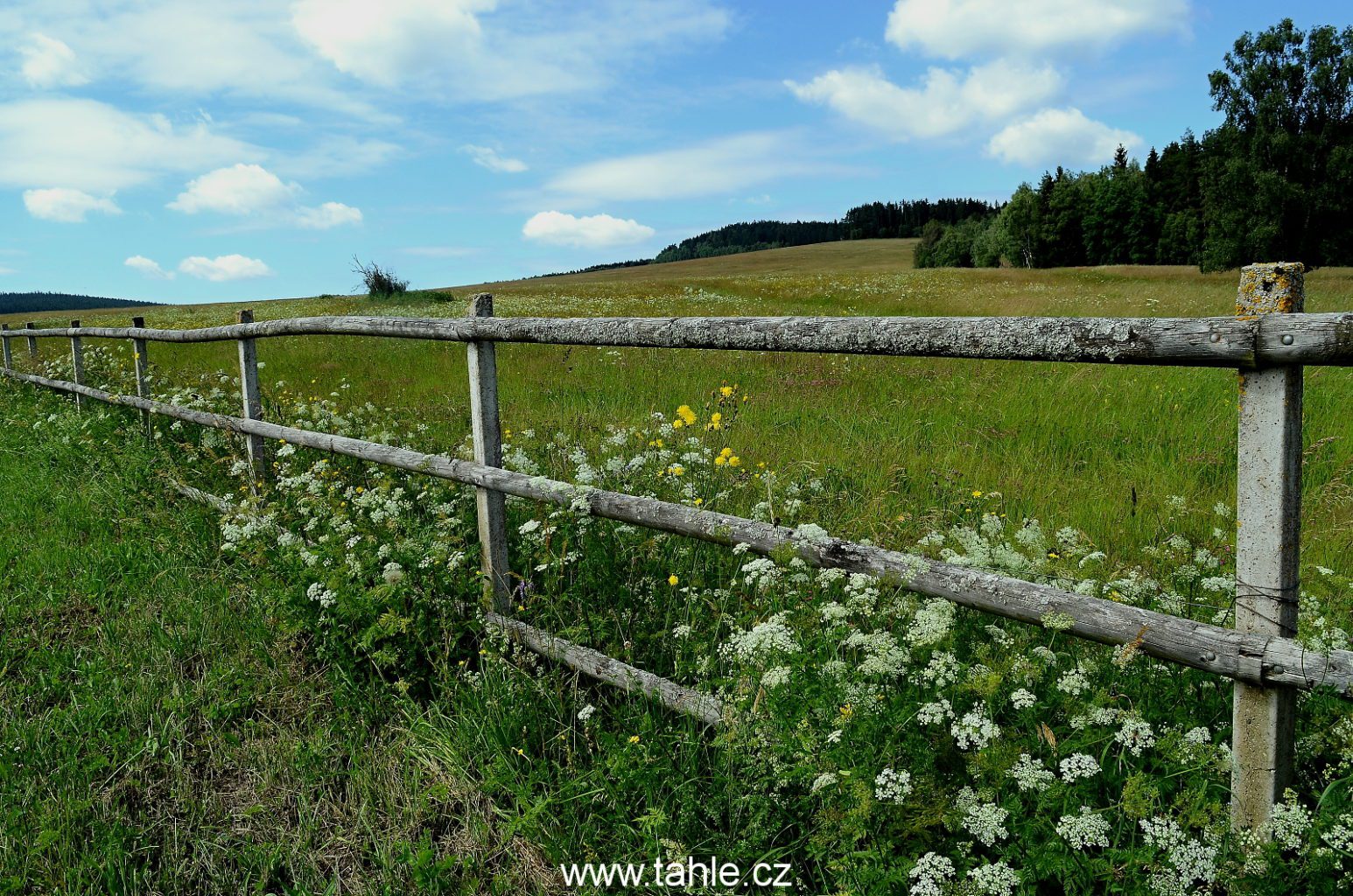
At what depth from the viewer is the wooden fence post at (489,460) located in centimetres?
395

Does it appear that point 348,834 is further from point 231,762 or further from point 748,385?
point 748,385

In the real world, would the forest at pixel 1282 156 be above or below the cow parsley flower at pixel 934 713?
above

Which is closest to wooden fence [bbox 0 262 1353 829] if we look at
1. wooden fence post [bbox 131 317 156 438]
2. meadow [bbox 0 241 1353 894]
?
meadow [bbox 0 241 1353 894]

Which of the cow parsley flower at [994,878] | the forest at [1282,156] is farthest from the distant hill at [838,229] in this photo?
the cow parsley flower at [994,878]

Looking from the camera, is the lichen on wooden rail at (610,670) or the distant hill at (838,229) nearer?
the lichen on wooden rail at (610,670)

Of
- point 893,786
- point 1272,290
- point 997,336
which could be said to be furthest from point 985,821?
point 1272,290

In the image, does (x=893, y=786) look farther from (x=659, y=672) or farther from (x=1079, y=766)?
(x=659, y=672)

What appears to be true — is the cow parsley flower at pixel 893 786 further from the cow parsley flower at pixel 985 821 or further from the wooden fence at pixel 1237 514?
the wooden fence at pixel 1237 514

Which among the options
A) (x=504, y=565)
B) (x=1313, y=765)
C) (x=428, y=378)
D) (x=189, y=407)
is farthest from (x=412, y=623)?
(x=428, y=378)

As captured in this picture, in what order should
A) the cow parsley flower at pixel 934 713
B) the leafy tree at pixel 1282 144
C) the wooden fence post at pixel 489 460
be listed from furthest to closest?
the leafy tree at pixel 1282 144, the wooden fence post at pixel 489 460, the cow parsley flower at pixel 934 713

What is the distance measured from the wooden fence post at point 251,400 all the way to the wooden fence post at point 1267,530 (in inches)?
239

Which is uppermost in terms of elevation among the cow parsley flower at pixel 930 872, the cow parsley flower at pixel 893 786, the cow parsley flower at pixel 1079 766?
the cow parsley flower at pixel 1079 766

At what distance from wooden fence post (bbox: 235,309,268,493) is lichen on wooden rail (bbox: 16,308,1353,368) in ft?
10.3

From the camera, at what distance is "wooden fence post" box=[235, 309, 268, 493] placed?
622 centimetres
